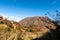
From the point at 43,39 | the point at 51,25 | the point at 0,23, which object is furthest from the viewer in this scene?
the point at 51,25

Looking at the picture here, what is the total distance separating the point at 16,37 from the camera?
8.41 m

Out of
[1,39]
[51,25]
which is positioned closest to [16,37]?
[1,39]

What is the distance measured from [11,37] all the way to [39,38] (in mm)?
2236

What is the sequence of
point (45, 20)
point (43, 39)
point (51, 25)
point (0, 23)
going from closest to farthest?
point (43, 39), point (0, 23), point (51, 25), point (45, 20)

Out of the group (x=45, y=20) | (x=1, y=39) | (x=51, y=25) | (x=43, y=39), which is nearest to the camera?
(x=1, y=39)

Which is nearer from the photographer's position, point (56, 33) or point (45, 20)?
point (56, 33)

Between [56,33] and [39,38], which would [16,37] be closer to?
[39,38]

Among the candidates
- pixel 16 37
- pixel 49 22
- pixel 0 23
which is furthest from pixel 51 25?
pixel 16 37

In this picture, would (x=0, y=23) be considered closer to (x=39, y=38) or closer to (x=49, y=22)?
(x=39, y=38)

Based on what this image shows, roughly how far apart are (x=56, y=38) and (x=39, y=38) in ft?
3.77

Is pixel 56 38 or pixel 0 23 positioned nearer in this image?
pixel 56 38

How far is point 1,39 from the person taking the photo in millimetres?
8086

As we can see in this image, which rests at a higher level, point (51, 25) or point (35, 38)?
point (51, 25)

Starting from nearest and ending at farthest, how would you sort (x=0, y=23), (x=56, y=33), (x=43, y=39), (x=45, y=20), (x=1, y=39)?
1. (x=1, y=39)
2. (x=43, y=39)
3. (x=56, y=33)
4. (x=0, y=23)
5. (x=45, y=20)
